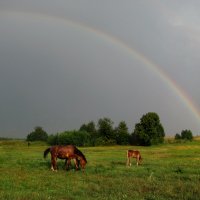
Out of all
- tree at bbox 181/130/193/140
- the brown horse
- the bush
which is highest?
tree at bbox 181/130/193/140

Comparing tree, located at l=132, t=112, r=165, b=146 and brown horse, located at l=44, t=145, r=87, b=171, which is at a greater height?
tree, located at l=132, t=112, r=165, b=146

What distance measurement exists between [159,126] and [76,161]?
113 metres

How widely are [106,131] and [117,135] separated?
13.9ft

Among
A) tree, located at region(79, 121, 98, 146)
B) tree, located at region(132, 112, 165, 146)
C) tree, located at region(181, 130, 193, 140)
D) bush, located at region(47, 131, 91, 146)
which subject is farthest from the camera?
tree, located at region(181, 130, 193, 140)

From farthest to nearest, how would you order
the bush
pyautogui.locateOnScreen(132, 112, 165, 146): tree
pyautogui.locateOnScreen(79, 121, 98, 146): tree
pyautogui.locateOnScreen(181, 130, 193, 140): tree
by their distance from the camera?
pyautogui.locateOnScreen(181, 130, 193, 140): tree, pyautogui.locateOnScreen(79, 121, 98, 146): tree, pyautogui.locateOnScreen(132, 112, 165, 146): tree, the bush

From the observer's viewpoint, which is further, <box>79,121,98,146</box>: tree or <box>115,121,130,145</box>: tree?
<box>115,121,130,145</box>: tree

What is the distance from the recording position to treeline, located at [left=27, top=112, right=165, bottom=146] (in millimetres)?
132625

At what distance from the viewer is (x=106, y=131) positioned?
144 meters

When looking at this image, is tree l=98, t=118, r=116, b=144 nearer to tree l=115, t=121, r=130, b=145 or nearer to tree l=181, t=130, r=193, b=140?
tree l=115, t=121, r=130, b=145

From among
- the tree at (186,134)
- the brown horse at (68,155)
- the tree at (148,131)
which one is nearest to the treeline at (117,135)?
the tree at (148,131)

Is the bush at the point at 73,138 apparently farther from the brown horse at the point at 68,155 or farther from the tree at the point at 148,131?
the brown horse at the point at 68,155

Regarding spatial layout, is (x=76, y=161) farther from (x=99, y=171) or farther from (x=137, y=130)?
(x=137, y=130)

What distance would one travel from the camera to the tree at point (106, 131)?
470ft

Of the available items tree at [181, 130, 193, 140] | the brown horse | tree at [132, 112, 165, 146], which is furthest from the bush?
the brown horse
